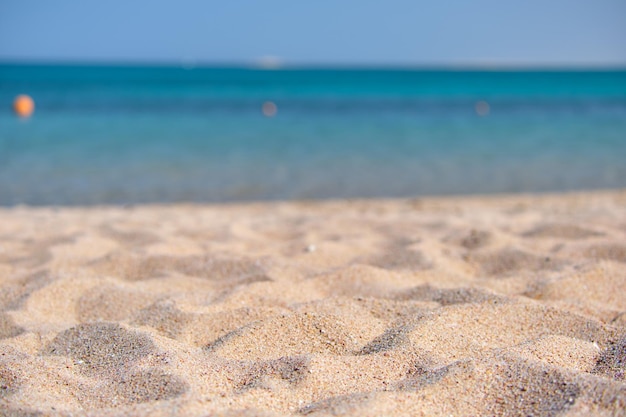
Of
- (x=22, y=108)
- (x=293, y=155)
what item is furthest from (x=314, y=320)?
(x=22, y=108)

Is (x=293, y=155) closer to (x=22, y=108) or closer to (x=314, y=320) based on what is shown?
(x=314, y=320)

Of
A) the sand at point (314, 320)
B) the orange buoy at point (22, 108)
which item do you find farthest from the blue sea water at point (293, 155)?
the sand at point (314, 320)

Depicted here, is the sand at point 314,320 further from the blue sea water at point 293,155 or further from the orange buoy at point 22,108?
the orange buoy at point 22,108

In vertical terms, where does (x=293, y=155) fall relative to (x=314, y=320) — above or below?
below

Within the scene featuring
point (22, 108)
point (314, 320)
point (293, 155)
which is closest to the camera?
point (314, 320)

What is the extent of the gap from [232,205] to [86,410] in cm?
459

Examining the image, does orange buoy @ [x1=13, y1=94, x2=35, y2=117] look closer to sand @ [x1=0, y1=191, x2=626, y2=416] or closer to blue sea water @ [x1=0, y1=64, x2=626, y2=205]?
blue sea water @ [x1=0, y1=64, x2=626, y2=205]

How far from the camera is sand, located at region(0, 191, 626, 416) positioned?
1586 millimetres

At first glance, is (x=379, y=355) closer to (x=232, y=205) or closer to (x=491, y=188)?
(x=232, y=205)

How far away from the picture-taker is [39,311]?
234 cm

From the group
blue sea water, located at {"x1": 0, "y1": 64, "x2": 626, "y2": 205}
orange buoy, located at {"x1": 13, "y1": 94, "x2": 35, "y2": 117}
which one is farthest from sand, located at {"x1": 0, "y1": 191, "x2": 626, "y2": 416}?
orange buoy, located at {"x1": 13, "y1": 94, "x2": 35, "y2": 117}

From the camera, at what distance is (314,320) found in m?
2.11

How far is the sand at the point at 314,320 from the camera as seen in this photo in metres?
1.59

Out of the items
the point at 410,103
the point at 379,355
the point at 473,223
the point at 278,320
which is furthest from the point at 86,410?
the point at 410,103
